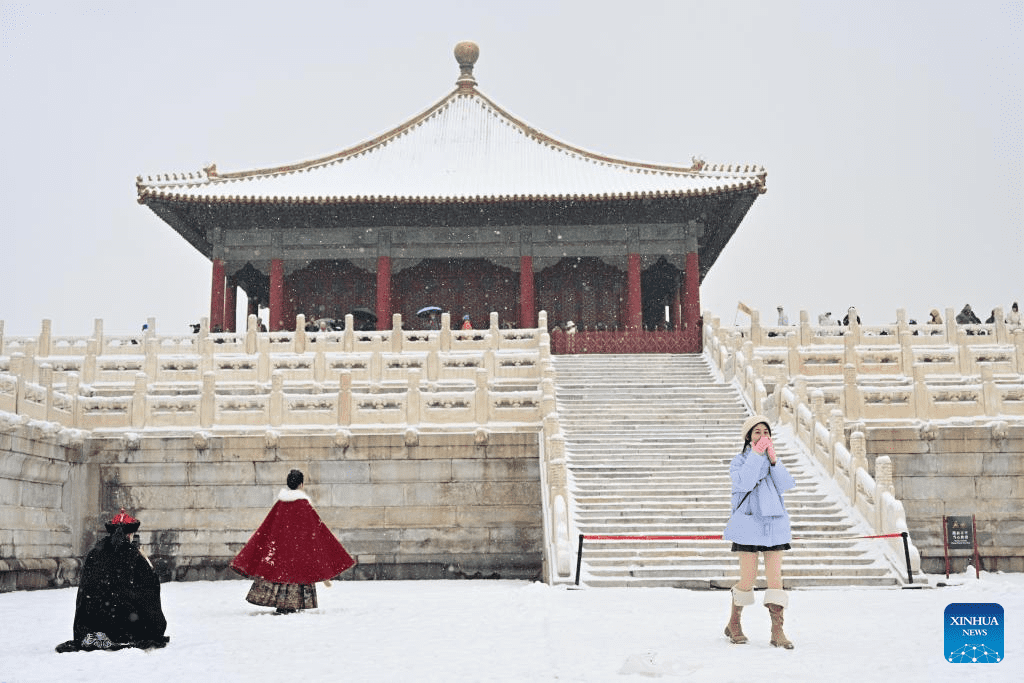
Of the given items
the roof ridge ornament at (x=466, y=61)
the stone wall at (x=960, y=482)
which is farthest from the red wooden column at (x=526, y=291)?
the stone wall at (x=960, y=482)

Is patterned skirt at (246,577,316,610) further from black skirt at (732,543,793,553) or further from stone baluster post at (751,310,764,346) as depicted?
stone baluster post at (751,310,764,346)

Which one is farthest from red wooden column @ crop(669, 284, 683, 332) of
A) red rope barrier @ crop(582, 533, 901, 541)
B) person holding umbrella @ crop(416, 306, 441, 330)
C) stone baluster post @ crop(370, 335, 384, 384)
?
red rope barrier @ crop(582, 533, 901, 541)

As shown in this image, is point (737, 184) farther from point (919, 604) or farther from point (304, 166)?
point (919, 604)

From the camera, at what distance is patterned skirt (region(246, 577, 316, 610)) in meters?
9.76

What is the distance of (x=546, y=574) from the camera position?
42.1 ft

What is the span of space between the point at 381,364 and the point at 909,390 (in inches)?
325

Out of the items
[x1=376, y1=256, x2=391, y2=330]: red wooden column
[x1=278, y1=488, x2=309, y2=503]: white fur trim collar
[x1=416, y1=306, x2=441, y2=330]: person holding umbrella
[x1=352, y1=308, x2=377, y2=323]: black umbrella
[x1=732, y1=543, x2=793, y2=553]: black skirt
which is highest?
[x1=376, y1=256, x2=391, y2=330]: red wooden column

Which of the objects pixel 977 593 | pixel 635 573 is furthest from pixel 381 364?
pixel 977 593

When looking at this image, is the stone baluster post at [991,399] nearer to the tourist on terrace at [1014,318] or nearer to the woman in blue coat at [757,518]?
the tourist on terrace at [1014,318]

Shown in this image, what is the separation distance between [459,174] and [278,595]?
19905 mm

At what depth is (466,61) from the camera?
1331 inches

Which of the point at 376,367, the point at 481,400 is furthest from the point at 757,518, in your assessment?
the point at 376,367

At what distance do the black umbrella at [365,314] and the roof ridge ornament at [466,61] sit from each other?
30.8ft

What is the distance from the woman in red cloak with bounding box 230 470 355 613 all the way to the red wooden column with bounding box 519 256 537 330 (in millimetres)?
16261
